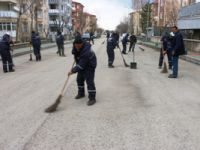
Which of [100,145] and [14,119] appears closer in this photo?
[100,145]

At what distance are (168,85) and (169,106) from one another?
10.6 ft

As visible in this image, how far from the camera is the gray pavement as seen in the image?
18.8ft

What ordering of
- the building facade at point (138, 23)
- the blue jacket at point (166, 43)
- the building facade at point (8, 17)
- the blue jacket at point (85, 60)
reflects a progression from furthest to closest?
the building facade at point (138, 23) → the building facade at point (8, 17) → the blue jacket at point (166, 43) → the blue jacket at point (85, 60)

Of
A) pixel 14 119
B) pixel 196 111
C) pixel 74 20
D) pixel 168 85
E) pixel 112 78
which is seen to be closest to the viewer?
pixel 14 119

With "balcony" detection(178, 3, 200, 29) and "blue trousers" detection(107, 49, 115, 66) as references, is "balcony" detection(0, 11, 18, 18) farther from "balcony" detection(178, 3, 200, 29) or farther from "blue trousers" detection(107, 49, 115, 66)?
"blue trousers" detection(107, 49, 115, 66)

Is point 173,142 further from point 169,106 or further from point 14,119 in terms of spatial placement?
point 14,119

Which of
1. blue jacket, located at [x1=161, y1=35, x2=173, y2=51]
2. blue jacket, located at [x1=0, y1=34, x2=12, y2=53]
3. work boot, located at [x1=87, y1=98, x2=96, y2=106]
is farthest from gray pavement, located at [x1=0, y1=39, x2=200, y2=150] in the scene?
blue jacket, located at [x1=0, y1=34, x2=12, y2=53]

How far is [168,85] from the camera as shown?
37.4 feet

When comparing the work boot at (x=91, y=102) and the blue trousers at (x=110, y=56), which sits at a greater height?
the blue trousers at (x=110, y=56)

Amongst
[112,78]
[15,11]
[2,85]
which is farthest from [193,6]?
[15,11]

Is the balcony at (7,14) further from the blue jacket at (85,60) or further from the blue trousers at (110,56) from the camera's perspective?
the blue jacket at (85,60)

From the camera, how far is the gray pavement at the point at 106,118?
5730 millimetres

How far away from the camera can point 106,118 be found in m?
7.22

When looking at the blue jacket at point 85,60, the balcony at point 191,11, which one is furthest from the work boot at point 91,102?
the balcony at point 191,11
